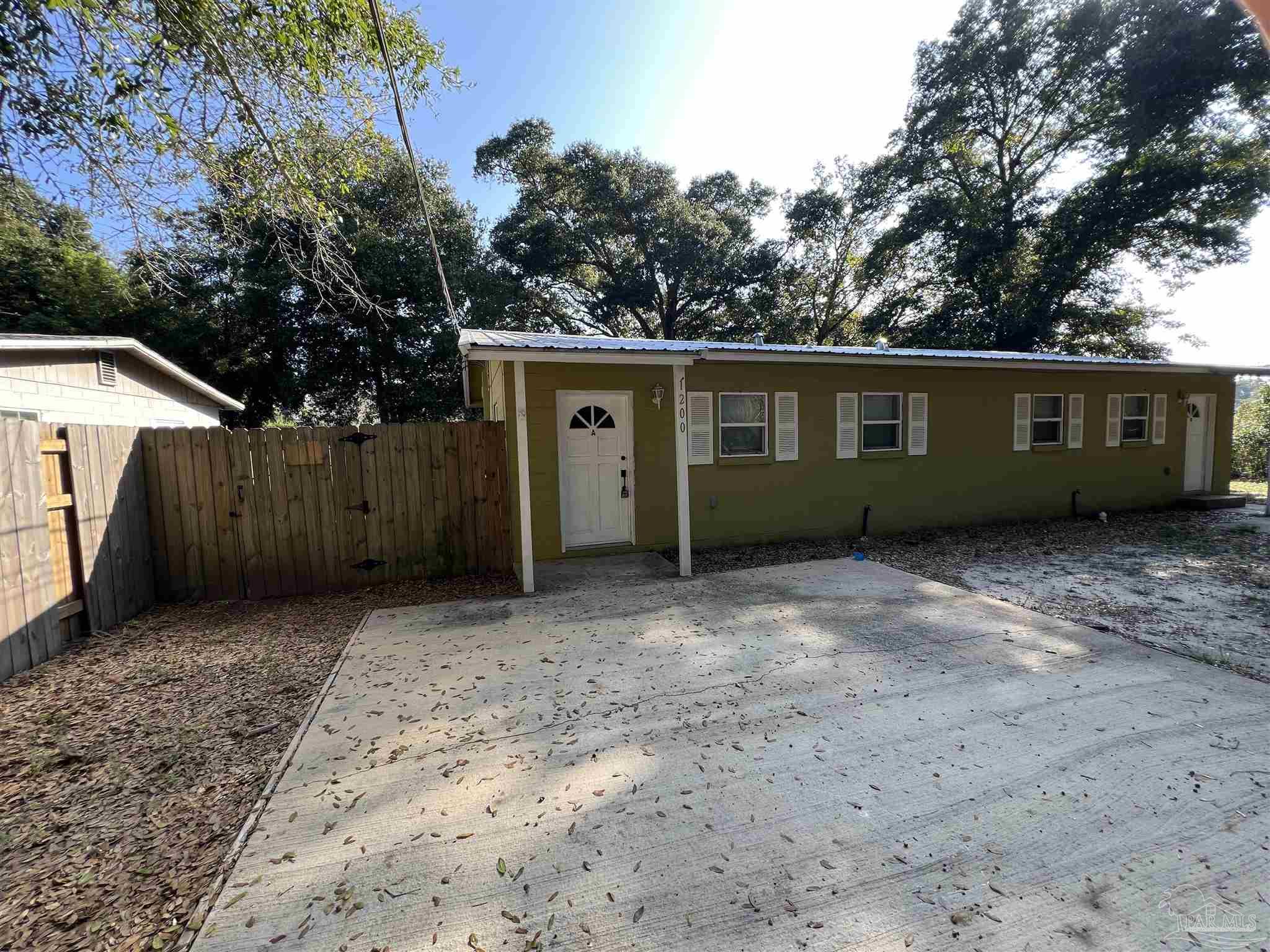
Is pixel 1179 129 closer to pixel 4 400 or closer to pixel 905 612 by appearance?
pixel 905 612

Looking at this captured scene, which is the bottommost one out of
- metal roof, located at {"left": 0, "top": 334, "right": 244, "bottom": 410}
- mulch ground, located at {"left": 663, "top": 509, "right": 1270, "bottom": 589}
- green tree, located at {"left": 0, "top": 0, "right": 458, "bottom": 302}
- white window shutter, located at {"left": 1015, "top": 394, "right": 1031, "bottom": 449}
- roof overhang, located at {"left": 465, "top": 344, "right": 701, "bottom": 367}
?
mulch ground, located at {"left": 663, "top": 509, "right": 1270, "bottom": 589}

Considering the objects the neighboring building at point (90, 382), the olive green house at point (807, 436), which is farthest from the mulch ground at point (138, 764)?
the neighboring building at point (90, 382)

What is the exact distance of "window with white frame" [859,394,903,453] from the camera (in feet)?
27.5

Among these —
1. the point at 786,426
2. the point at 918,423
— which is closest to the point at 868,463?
the point at 918,423

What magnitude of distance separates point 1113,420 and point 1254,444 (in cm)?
1352

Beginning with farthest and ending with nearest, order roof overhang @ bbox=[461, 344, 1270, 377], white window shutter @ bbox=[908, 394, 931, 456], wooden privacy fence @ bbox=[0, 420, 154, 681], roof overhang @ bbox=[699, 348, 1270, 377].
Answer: white window shutter @ bbox=[908, 394, 931, 456] < roof overhang @ bbox=[699, 348, 1270, 377] < roof overhang @ bbox=[461, 344, 1270, 377] < wooden privacy fence @ bbox=[0, 420, 154, 681]

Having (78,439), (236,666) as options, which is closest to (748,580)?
(236,666)

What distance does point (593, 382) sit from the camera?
6.84 meters

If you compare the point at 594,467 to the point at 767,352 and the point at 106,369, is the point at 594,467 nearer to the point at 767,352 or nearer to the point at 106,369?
the point at 767,352

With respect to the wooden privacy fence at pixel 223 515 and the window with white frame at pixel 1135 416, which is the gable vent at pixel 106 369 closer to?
the wooden privacy fence at pixel 223 515

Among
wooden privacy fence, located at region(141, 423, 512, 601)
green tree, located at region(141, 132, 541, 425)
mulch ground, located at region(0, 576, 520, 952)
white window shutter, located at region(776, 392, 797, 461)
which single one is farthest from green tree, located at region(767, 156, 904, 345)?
mulch ground, located at region(0, 576, 520, 952)

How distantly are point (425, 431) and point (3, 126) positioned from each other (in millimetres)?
3748

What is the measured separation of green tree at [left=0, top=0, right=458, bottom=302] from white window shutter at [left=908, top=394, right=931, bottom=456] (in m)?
7.51

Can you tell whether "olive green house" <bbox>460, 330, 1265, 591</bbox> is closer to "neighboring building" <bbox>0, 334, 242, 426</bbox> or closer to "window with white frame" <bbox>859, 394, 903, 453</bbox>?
"window with white frame" <bbox>859, 394, 903, 453</bbox>
